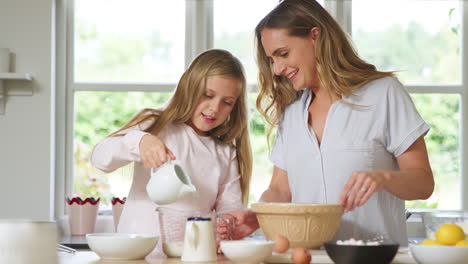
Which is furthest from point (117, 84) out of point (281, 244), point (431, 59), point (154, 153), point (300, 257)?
point (300, 257)

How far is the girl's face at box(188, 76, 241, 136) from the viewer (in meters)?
2.18

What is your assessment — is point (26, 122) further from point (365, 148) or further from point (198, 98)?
point (365, 148)

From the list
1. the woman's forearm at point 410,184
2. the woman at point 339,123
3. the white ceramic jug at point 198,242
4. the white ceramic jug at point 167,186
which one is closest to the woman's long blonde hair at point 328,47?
the woman at point 339,123

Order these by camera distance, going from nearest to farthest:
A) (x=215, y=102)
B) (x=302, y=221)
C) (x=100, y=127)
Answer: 1. (x=302, y=221)
2. (x=215, y=102)
3. (x=100, y=127)

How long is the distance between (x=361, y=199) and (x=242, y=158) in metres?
0.77

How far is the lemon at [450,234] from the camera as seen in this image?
1.40 meters

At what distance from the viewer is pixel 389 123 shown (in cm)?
201

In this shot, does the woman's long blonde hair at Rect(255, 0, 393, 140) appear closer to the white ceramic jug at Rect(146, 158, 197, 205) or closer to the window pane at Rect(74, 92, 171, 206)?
the white ceramic jug at Rect(146, 158, 197, 205)

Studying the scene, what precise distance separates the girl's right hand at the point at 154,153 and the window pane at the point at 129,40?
1949 millimetres

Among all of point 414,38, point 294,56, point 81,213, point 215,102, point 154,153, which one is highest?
point 414,38

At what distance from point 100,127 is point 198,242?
2312mm

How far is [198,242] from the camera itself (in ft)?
4.98

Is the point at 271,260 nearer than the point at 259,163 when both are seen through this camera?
Yes

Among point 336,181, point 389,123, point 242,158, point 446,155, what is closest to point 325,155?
point 336,181
